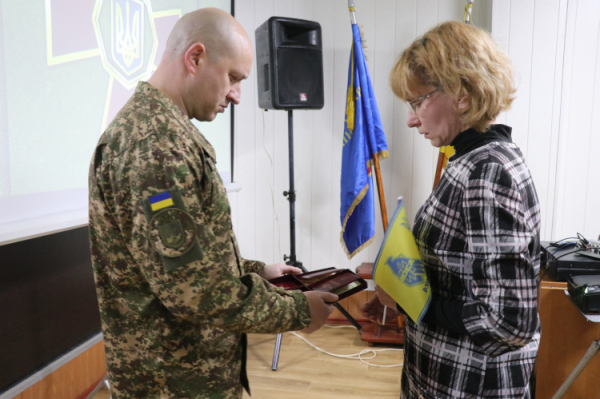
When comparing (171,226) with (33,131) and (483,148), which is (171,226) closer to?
(483,148)

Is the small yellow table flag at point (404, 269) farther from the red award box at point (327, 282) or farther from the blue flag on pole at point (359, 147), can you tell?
the blue flag on pole at point (359, 147)

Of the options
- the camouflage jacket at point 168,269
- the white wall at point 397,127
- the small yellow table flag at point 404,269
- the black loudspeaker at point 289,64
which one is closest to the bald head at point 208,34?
the camouflage jacket at point 168,269

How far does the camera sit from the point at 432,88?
1.10 metres

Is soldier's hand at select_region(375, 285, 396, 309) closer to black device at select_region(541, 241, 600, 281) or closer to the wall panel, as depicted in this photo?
black device at select_region(541, 241, 600, 281)

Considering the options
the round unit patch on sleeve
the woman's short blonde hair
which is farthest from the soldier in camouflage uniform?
the woman's short blonde hair

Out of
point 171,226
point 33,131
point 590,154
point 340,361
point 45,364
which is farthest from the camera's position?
point 590,154

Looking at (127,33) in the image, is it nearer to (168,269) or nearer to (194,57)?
(194,57)

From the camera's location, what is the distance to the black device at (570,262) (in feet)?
6.75

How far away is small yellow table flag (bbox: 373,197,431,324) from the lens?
3.34 feet

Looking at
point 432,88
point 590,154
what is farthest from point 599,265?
point 432,88

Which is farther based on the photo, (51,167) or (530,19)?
(530,19)

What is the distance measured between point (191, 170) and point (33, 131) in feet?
3.19

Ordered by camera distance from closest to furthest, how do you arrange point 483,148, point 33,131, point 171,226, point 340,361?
point 171,226 < point 483,148 < point 33,131 < point 340,361

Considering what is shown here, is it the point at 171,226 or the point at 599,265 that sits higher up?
the point at 171,226
